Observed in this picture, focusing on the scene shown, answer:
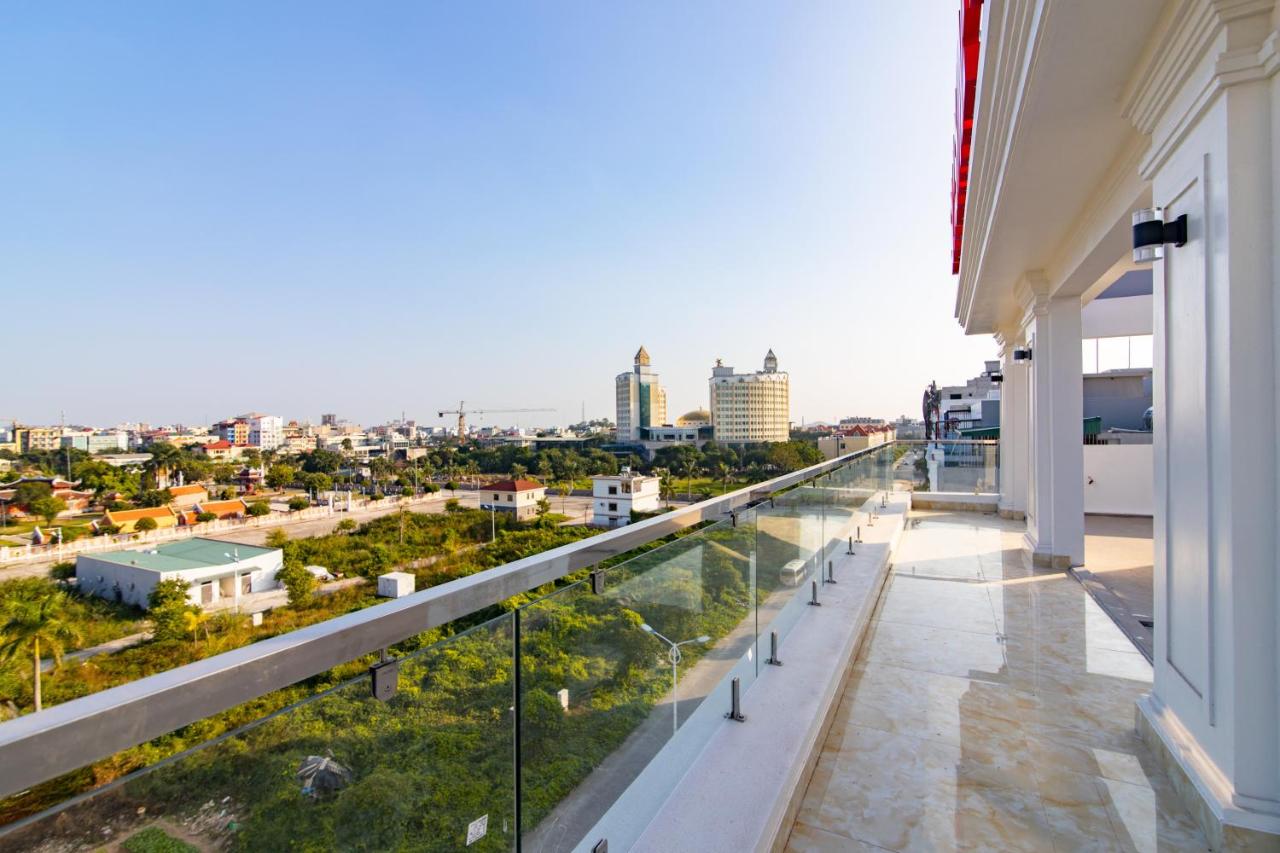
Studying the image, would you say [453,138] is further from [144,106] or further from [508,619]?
[144,106]

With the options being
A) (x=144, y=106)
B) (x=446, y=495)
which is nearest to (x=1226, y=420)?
(x=144, y=106)

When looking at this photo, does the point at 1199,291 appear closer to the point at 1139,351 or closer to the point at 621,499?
Result: the point at 1139,351

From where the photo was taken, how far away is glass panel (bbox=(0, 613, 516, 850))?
1.99ft

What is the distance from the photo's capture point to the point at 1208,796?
1.92 m

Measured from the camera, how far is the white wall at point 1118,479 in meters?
8.77

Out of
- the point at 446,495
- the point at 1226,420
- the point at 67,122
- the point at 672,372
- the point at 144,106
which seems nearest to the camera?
the point at 1226,420

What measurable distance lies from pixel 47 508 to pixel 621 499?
138ft

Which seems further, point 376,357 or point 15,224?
point 376,357

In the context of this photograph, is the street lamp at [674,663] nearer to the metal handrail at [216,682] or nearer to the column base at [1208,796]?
the metal handrail at [216,682]

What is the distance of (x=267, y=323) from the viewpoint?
6047 cm

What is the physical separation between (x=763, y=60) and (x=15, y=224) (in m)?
78.6

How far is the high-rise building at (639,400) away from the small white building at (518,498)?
171 feet

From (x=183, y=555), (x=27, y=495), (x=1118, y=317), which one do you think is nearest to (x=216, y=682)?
(x=1118, y=317)

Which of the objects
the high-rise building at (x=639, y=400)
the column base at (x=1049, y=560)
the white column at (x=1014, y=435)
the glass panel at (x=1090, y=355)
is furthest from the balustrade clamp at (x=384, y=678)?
the high-rise building at (x=639, y=400)
